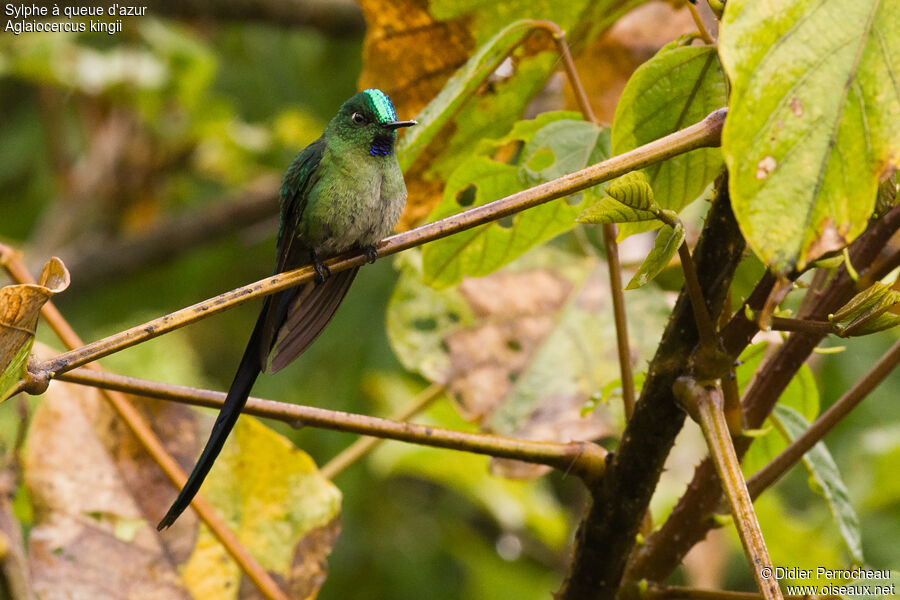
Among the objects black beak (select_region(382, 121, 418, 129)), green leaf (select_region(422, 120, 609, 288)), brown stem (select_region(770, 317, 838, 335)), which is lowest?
green leaf (select_region(422, 120, 609, 288))

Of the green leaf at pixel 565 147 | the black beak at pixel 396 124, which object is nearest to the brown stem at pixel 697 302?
the green leaf at pixel 565 147

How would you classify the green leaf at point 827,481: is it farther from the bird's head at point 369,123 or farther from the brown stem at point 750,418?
the bird's head at point 369,123

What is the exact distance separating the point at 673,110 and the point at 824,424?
0.48 m

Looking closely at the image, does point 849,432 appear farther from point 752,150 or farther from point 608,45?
point 752,150

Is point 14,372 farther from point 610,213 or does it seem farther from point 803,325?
point 803,325

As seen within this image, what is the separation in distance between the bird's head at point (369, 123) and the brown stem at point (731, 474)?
0.95 meters

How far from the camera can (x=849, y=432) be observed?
13.7ft

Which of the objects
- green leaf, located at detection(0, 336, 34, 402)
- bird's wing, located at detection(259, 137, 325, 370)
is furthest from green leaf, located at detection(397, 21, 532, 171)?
green leaf, located at detection(0, 336, 34, 402)

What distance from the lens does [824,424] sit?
52.3 inches

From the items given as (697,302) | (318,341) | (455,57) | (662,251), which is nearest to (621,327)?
(697,302)

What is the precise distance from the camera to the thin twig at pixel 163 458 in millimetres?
1481

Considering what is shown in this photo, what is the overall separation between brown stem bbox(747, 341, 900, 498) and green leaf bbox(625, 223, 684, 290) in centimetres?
46

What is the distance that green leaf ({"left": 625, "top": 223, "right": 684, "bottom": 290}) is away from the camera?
991 millimetres

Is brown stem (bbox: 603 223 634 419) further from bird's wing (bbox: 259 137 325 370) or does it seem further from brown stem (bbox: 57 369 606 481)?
bird's wing (bbox: 259 137 325 370)
